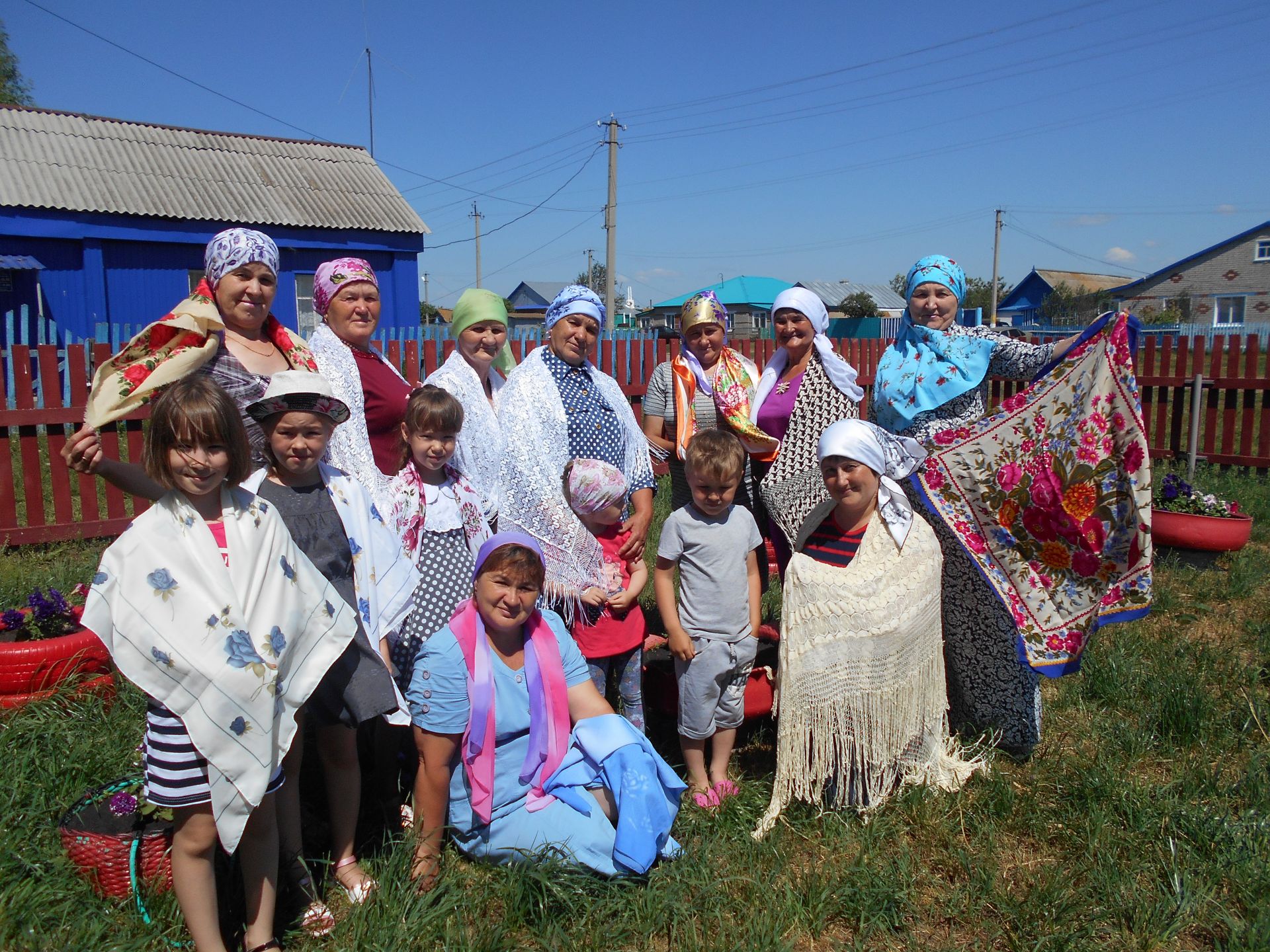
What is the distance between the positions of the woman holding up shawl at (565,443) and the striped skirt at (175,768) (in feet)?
4.53

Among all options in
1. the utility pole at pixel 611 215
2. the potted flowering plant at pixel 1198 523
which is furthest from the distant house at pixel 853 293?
the potted flowering plant at pixel 1198 523

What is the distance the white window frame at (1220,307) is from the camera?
3578 centimetres

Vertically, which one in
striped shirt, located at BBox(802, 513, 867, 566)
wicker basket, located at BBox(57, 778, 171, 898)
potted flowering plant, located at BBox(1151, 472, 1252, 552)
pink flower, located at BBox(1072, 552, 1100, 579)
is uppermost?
striped shirt, located at BBox(802, 513, 867, 566)

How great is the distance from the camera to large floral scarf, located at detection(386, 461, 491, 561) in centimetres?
295

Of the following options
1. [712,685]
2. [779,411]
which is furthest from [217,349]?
[779,411]

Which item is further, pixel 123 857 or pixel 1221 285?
pixel 1221 285

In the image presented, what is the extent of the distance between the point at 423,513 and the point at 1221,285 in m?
44.3

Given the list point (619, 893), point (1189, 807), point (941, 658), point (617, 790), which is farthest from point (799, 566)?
point (1189, 807)

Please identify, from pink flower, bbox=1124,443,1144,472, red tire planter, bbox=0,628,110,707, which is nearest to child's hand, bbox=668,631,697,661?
pink flower, bbox=1124,443,1144,472

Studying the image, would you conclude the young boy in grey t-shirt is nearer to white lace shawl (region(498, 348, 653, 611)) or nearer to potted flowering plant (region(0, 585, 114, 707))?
white lace shawl (region(498, 348, 653, 611))

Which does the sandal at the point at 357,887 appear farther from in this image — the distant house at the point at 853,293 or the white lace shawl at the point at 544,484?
the distant house at the point at 853,293

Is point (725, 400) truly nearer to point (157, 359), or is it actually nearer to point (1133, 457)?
point (1133, 457)

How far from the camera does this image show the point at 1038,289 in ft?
166

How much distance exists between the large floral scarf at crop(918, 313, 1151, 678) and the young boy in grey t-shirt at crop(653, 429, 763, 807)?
84cm
